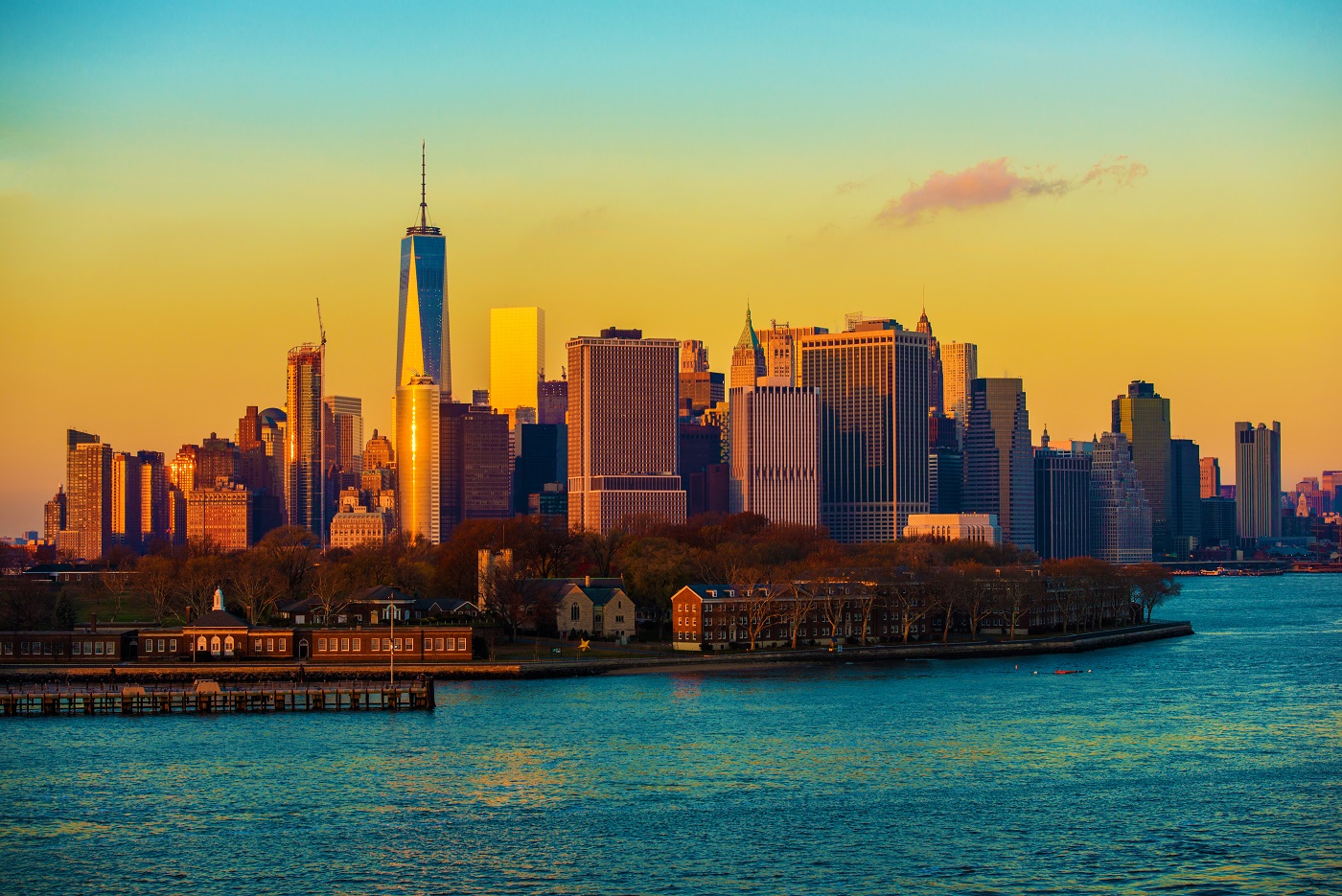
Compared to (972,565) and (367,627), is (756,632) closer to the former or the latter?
(367,627)

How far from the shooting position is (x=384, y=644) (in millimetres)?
102250

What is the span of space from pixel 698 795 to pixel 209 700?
106 ft

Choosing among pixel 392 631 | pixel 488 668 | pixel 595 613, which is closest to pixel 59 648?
pixel 392 631

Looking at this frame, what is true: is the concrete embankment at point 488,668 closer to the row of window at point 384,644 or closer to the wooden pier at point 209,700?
the row of window at point 384,644

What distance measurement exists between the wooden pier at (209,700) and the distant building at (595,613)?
2901cm

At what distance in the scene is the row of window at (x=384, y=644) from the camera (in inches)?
3994

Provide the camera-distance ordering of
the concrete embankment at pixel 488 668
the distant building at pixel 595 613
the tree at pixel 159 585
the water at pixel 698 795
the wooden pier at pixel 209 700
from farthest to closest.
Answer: the tree at pixel 159 585 < the distant building at pixel 595 613 < the concrete embankment at pixel 488 668 < the wooden pier at pixel 209 700 < the water at pixel 698 795

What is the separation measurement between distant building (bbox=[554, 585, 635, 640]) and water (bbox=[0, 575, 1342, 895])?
79.4 feet

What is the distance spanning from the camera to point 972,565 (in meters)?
148

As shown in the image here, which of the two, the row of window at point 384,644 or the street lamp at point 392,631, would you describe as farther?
the row of window at point 384,644

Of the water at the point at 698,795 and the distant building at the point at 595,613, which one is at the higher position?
the distant building at the point at 595,613

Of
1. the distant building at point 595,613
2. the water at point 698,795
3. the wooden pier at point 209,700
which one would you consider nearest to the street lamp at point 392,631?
the wooden pier at point 209,700

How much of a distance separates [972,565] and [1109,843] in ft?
312

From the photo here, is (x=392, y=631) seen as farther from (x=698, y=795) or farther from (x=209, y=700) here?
(x=698, y=795)
